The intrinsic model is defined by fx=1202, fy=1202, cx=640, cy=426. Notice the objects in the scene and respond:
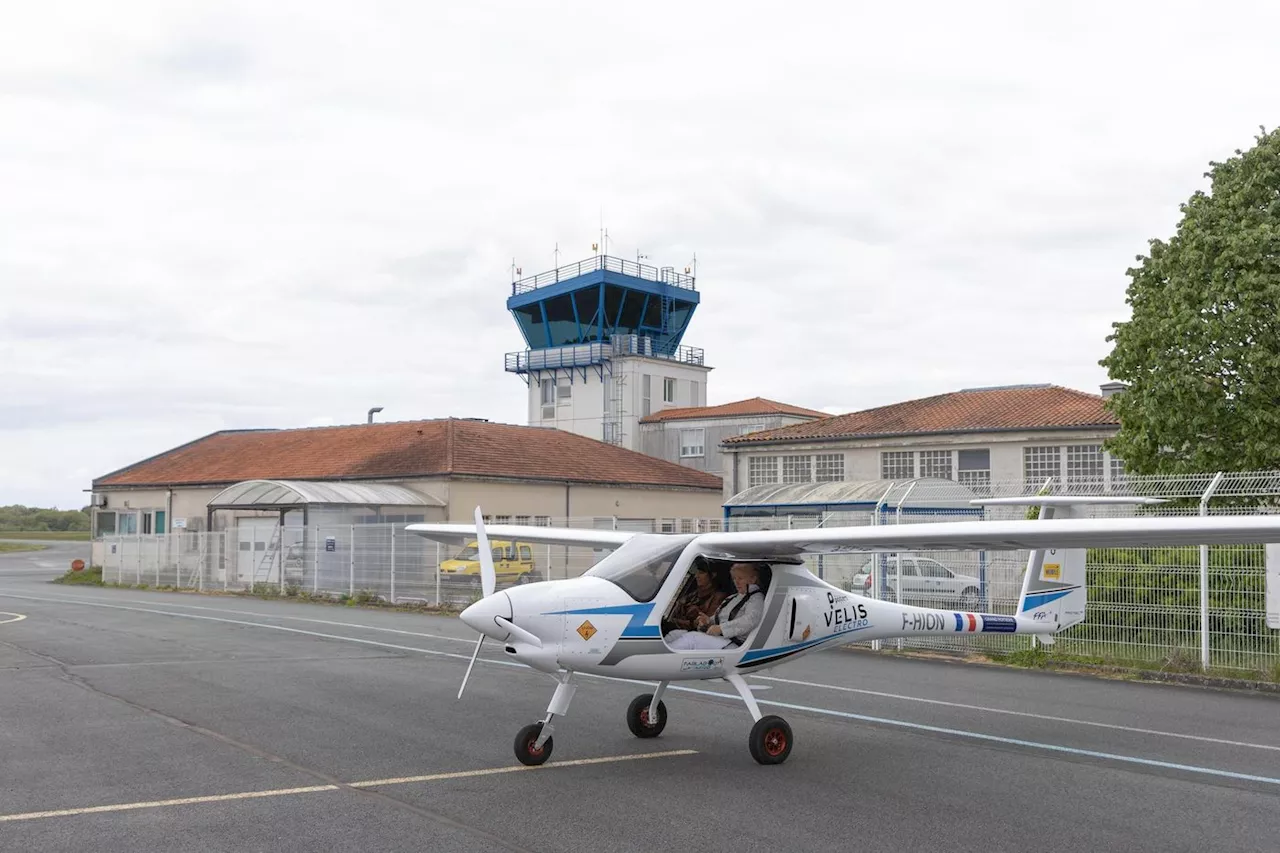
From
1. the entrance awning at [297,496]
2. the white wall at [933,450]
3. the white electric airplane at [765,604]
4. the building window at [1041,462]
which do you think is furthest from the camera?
the building window at [1041,462]

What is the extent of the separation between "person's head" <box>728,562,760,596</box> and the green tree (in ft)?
40.7

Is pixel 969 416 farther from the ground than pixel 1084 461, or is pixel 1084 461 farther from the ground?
pixel 969 416

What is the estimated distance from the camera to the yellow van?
29.2m

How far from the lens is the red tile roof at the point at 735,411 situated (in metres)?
60.9

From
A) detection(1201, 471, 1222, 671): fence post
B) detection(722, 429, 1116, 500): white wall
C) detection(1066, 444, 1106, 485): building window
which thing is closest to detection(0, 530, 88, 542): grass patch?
detection(722, 429, 1116, 500): white wall

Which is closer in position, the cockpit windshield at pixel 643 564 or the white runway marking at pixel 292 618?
the cockpit windshield at pixel 643 564

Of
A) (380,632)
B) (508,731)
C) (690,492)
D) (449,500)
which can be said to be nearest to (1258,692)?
(508,731)

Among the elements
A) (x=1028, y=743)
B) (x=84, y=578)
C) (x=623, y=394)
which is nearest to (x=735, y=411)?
(x=623, y=394)

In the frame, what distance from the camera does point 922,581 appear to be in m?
19.1

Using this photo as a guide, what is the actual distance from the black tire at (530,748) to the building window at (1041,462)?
30107 mm

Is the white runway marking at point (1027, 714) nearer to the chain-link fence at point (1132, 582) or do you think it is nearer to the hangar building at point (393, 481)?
the chain-link fence at point (1132, 582)

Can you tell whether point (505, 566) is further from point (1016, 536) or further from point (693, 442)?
point (693, 442)

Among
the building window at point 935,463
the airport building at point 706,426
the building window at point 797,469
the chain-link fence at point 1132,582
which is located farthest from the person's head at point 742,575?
the airport building at point 706,426

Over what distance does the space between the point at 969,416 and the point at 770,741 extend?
105ft
